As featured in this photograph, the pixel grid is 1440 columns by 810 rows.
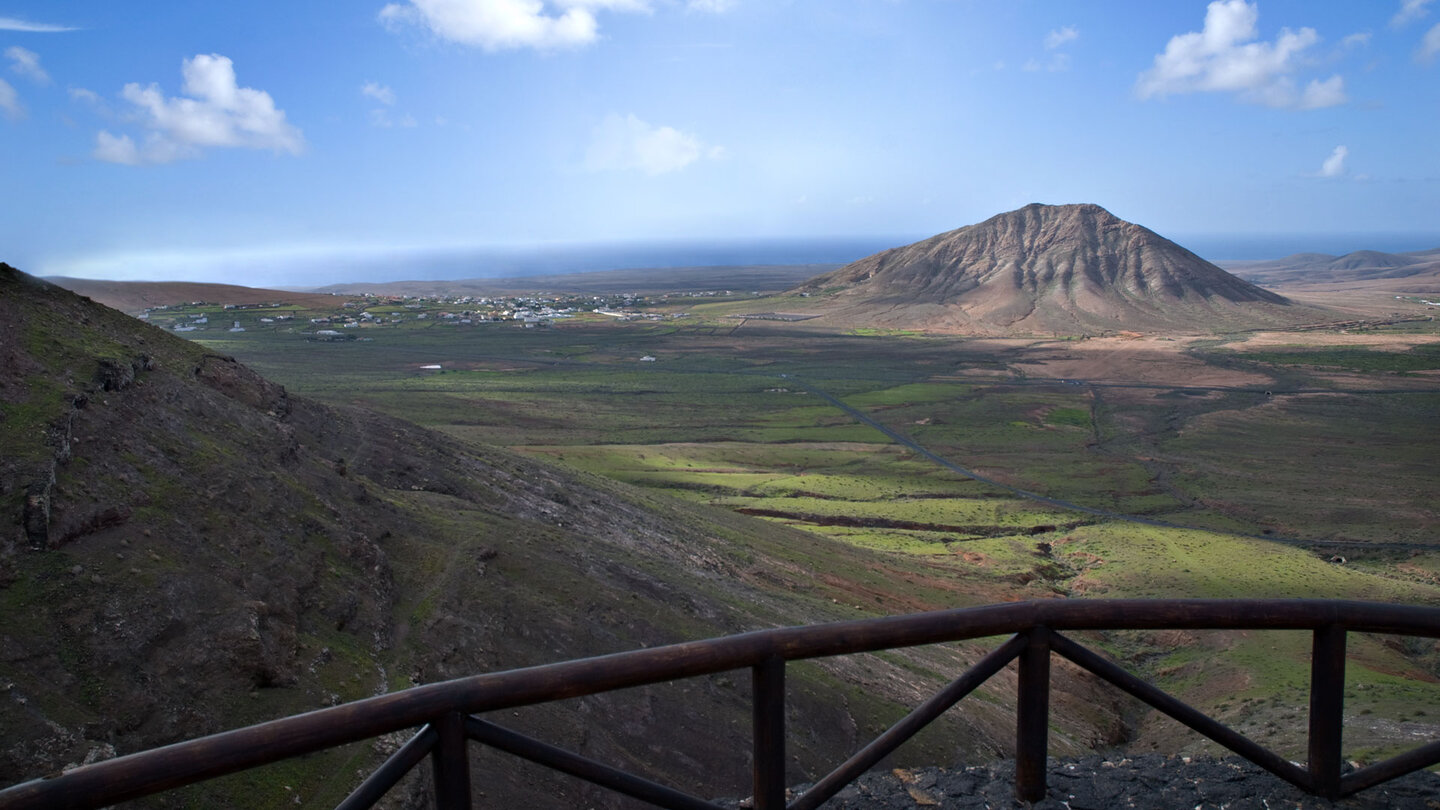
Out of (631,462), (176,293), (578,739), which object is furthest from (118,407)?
(176,293)

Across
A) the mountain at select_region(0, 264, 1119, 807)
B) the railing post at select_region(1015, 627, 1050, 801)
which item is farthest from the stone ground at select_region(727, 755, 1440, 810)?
the mountain at select_region(0, 264, 1119, 807)

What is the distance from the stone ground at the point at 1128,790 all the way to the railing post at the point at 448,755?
165 centimetres

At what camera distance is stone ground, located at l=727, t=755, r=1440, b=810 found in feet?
16.4

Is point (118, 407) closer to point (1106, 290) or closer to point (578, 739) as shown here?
point (578, 739)

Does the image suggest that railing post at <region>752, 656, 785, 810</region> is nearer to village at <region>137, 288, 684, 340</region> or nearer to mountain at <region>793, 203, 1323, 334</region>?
village at <region>137, 288, 684, 340</region>

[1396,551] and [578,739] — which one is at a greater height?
[578,739]

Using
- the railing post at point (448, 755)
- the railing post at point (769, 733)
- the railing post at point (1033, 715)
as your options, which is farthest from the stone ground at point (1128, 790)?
the railing post at point (448, 755)

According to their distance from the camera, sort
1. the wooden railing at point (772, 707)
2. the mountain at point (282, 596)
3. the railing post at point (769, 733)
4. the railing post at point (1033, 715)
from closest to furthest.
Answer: the wooden railing at point (772, 707) → the railing post at point (769, 733) → the railing post at point (1033, 715) → the mountain at point (282, 596)

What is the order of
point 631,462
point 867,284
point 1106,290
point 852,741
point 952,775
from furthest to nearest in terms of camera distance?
point 867,284
point 1106,290
point 631,462
point 852,741
point 952,775

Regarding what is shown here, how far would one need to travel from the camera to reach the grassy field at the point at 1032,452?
3547 cm

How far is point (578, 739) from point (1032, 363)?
366 ft

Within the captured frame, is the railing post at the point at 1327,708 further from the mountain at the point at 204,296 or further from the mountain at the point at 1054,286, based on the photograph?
the mountain at the point at 1054,286

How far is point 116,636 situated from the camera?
1027 cm

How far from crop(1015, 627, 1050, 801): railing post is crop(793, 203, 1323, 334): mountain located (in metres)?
146
